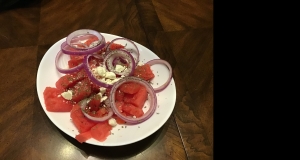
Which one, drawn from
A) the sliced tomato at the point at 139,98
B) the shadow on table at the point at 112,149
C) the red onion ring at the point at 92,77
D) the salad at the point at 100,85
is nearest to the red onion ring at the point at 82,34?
the salad at the point at 100,85

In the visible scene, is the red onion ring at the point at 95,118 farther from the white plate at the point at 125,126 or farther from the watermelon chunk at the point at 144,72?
the watermelon chunk at the point at 144,72

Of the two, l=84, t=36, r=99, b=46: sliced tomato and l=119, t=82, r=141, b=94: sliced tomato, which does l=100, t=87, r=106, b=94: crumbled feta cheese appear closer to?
l=119, t=82, r=141, b=94: sliced tomato
